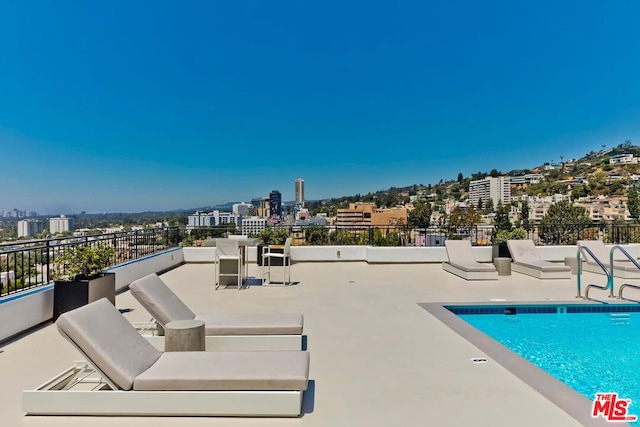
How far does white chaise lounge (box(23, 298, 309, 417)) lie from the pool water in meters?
2.46

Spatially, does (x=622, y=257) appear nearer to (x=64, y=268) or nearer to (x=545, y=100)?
(x=64, y=268)

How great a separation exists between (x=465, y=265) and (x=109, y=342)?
7.85m

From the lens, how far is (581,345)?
4.74 meters

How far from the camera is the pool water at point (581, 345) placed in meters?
3.66

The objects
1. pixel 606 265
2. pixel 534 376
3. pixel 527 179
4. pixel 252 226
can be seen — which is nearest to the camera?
pixel 534 376

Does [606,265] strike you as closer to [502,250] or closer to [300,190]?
[502,250]

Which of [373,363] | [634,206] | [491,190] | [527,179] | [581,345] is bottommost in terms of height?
[581,345]

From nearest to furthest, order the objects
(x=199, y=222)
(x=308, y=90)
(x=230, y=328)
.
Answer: (x=230, y=328) < (x=199, y=222) < (x=308, y=90)

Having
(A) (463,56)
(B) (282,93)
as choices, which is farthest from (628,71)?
(B) (282,93)

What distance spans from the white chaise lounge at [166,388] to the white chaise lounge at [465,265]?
677 centimetres

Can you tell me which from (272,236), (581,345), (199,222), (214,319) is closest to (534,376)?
(581,345)

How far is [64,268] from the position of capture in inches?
210

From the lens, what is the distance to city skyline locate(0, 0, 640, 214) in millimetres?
A: 28156

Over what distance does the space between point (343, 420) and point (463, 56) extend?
33788mm
